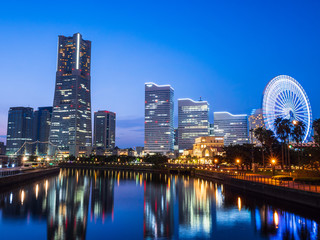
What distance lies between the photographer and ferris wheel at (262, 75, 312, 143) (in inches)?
4210

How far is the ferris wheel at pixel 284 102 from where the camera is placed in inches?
4210

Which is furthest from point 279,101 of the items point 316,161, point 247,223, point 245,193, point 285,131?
point 247,223

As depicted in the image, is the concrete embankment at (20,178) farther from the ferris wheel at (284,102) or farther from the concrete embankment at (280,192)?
the ferris wheel at (284,102)

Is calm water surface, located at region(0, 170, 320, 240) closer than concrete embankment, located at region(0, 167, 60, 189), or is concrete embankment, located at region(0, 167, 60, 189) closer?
calm water surface, located at region(0, 170, 320, 240)

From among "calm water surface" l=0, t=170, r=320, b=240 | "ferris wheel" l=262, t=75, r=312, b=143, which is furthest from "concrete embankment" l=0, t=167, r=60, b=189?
"ferris wheel" l=262, t=75, r=312, b=143

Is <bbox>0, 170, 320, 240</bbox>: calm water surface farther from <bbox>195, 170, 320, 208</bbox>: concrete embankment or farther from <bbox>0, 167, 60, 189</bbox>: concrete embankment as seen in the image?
<bbox>0, 167, 60, 189</bbox>: concrete embankment

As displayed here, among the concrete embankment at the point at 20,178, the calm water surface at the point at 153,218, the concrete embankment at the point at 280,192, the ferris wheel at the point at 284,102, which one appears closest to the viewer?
the calm water surface at the point at 153,218

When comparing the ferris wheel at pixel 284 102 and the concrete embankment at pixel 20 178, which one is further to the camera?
the ferris wheel at pixel 284 102

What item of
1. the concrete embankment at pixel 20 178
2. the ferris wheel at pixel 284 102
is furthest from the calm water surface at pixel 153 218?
the ferris wheel at pixel 284 102

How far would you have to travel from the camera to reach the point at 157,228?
37875 millimetres

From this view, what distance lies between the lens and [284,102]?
11038 cm

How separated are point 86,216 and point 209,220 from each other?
64.6 feet

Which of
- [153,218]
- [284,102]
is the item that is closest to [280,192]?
[153,218]

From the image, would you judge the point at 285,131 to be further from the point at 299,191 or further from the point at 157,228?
the point at 157,228
